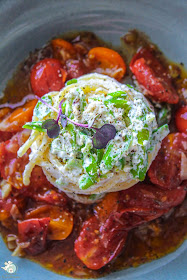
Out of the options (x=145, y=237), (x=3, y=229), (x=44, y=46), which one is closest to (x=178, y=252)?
(x=145, y=237)

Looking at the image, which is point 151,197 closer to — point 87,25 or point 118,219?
point 118,219

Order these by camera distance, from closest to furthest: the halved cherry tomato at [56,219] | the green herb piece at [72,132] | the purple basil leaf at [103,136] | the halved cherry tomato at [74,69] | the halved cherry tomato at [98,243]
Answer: the purple basil leaf at [103,136] → the green herb piece at [72,132] → the halved cherry tomato at [98,243] → the halved cherry tomato at [56,219] → the halved cherry tomato at [74,69]

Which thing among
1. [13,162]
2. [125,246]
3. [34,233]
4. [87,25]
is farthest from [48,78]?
[125,246]

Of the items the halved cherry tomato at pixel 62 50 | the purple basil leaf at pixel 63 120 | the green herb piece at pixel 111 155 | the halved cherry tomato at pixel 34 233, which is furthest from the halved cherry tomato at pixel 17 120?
the green herb piece at pixel 111 155

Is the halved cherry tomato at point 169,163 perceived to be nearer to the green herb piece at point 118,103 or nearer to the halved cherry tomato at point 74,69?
the green herb piece at point 118,103

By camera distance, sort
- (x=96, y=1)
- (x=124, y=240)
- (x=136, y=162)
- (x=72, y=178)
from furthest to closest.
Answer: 1. (x=96, y=1)
2. (x=124, y=240)
3. (x=72, y=178)
4. (x=136, y=162)

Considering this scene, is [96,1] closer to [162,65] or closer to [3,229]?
[162,65]
